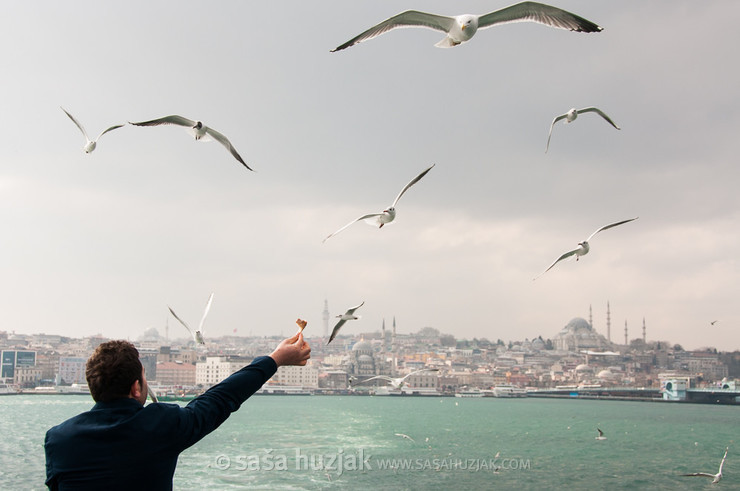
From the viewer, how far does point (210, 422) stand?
1629 mm

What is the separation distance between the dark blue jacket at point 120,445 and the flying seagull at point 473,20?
3399mm

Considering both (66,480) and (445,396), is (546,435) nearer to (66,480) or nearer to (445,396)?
(66,480)

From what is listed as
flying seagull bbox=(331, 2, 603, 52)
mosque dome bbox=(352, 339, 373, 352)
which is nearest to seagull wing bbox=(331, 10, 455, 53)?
flying seagull bbox=(331, 2, 603, 52)

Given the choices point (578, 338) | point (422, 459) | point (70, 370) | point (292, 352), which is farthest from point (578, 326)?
point (292, 352)

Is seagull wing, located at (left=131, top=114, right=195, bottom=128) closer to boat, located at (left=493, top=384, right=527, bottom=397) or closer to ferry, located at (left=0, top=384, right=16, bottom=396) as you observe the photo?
ferry, located at (left=0, top=384, right=16, bottom=396)

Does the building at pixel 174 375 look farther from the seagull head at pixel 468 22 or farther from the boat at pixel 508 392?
the seagull head at pixel 468 22

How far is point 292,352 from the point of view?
178 cm

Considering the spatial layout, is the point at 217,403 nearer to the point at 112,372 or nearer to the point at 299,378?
the point at 112,372

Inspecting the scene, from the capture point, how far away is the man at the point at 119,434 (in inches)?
60.1

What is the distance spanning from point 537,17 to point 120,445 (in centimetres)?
415

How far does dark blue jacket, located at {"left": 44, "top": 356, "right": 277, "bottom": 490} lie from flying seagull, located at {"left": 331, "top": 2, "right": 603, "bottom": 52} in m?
3.40

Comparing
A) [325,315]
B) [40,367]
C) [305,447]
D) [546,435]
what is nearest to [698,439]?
[546,435]

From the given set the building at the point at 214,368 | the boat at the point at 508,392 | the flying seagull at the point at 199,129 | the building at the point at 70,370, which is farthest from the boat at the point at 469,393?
the flying seagull at the point at 199,129

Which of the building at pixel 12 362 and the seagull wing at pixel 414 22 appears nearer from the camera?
the seagull wing at pixel 414 22
